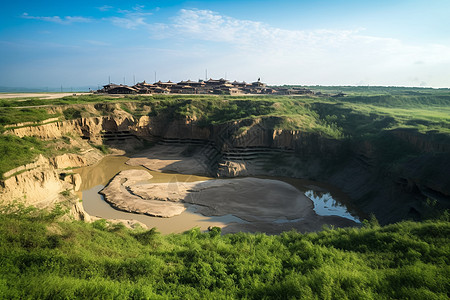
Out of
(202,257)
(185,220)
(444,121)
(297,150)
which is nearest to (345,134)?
(297,150)

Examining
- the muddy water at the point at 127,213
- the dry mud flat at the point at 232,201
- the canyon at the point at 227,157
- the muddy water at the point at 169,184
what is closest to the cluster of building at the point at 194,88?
the canyon at the point at 227,157

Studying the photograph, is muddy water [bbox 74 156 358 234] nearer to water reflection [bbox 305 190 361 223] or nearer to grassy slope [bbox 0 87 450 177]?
water reflection [bbox 305 190 361 223]

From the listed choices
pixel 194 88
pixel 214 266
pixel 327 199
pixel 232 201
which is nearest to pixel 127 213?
pixel 232 201

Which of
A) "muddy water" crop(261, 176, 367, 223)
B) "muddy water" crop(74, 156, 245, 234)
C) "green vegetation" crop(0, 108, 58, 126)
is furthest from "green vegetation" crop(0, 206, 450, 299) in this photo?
"green vegetation" crop(0, 108, 58, 126)

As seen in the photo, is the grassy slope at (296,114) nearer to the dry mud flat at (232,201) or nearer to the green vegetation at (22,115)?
the green vegetation at (22,115)

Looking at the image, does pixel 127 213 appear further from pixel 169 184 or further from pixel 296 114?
pixel 296 114

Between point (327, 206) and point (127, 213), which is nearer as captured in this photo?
point (127, 213)

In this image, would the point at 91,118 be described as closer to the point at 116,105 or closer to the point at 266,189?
the point at 116,105
